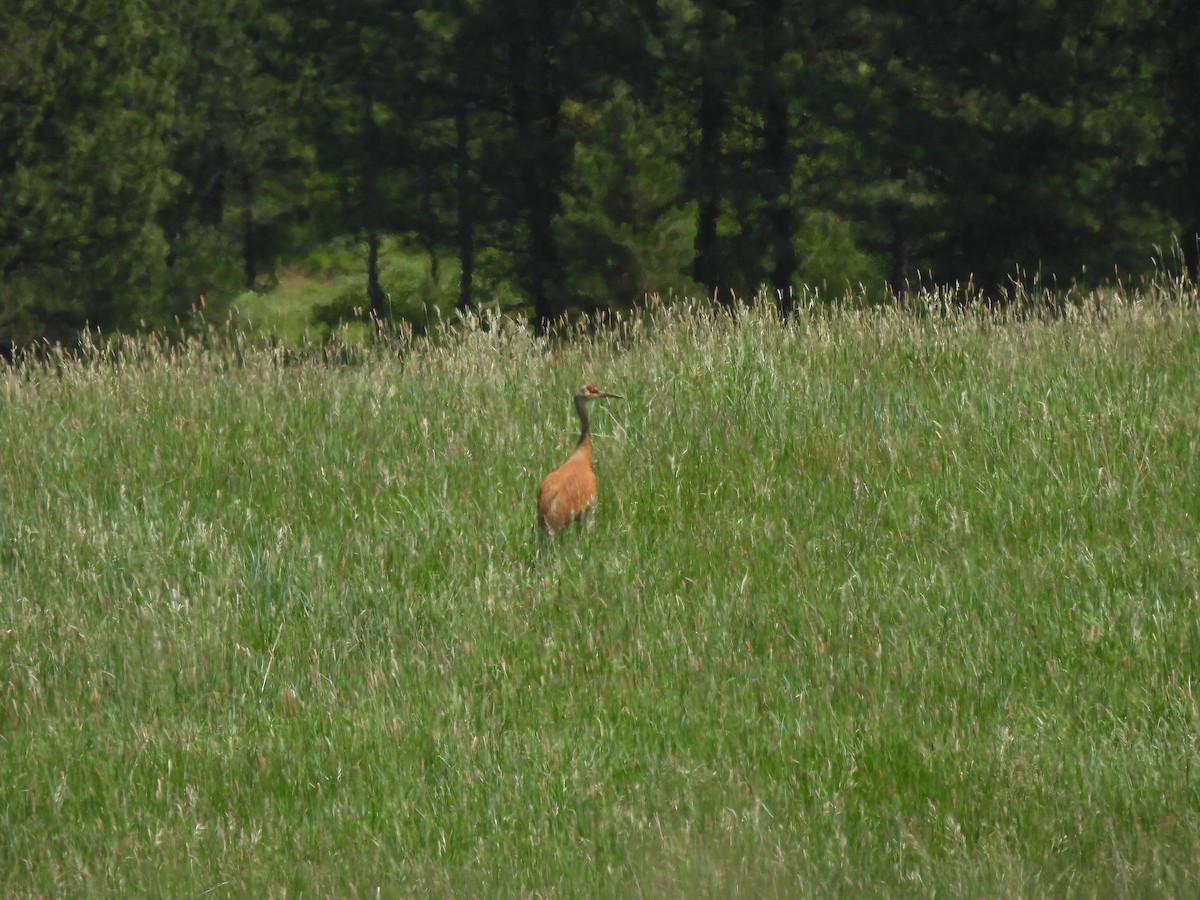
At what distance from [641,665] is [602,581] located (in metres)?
0.67

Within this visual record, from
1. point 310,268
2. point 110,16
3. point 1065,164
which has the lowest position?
point 310,268

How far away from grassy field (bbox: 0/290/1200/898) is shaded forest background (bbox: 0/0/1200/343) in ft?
28.6

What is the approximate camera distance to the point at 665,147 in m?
22.3

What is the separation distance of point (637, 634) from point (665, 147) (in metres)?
18.2

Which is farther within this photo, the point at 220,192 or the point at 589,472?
the point at 220,192

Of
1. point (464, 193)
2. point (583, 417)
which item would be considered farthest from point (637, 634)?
point (464, 193)

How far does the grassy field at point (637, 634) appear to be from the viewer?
385cm

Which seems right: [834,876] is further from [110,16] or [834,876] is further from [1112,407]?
[110,16]

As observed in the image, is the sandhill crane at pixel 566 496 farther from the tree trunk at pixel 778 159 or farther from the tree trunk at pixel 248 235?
the tree trunk at pixel 248 235

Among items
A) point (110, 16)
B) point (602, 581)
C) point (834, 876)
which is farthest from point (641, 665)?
point (110, 16)

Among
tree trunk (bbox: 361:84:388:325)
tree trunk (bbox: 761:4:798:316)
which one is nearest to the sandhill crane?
tree trunk (bbox: 761:4:798:316)

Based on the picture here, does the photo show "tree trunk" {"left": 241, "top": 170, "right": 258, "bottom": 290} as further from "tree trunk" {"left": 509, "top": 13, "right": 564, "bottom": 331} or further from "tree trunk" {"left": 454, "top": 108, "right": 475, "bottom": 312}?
"tree trunk" {"left": 509, "top": 13, "right": 564, "bottom": 331}

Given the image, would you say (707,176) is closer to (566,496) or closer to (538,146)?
(538,146)

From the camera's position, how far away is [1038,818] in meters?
3.79
